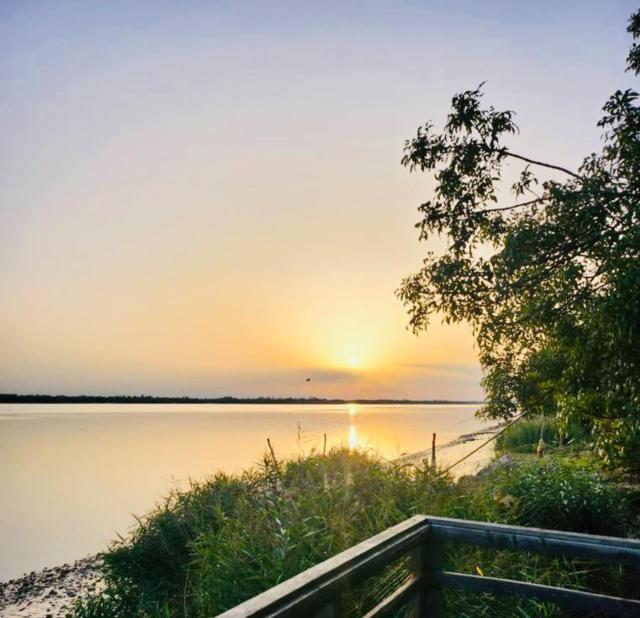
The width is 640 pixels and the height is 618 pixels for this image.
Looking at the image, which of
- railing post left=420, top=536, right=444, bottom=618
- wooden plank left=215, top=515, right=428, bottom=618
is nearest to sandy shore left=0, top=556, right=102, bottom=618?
railing post left=420, top=536, right=444, bottom=618

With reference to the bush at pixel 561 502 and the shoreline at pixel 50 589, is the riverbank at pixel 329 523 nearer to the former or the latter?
the bush at pixel 561 502

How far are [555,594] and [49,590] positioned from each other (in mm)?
17768

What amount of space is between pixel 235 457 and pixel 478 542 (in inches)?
1788

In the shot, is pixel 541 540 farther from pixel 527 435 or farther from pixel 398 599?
pixel 527 435

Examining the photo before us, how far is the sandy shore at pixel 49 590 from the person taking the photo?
585 inches

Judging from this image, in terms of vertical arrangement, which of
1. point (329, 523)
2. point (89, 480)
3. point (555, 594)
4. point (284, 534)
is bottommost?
point (89, 480)

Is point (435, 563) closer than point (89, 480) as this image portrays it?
Yes

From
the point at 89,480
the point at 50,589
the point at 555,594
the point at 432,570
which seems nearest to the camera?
the point at 555,594

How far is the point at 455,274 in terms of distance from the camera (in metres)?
9.73

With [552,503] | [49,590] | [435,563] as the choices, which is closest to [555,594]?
[435,563]

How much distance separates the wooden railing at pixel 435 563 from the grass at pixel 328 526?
179cm

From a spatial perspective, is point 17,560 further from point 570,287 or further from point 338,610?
point 338,610

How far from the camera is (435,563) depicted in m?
3.46

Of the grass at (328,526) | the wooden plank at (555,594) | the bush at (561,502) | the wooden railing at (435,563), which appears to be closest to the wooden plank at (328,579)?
the wooden railing at (435,563)
